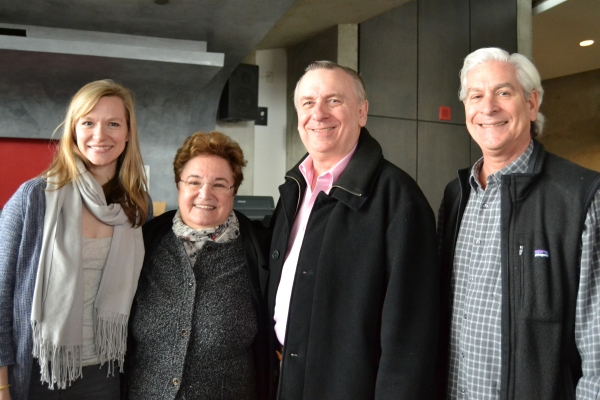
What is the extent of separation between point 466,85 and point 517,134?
27 centimetres

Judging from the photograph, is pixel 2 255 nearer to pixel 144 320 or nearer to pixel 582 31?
pixel 144 320

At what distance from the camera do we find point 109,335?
186 centimetres

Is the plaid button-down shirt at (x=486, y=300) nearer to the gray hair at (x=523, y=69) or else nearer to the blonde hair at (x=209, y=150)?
the gray hair at (x=523, y=69)

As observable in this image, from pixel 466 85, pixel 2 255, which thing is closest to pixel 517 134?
pixel 466 85

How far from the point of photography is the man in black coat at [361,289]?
1.57 metres

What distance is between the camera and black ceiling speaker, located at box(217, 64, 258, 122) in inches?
230

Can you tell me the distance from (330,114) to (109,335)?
3.61ft

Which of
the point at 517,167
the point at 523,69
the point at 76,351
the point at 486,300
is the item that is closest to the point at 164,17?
the point at 76,351

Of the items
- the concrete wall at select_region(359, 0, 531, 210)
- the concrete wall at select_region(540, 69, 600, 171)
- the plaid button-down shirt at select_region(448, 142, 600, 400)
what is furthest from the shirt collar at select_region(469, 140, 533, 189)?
the concrete wall at select_region(540, 69, 600, 171)

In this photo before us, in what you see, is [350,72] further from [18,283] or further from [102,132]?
[18,283]

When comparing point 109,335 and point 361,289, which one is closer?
point 361,289

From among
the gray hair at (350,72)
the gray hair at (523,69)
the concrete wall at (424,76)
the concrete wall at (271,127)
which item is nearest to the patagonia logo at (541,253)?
the gray hair at (523,69)

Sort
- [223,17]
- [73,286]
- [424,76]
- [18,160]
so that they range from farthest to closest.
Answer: [424,76] < [18,160] < [223,17] < [73,286]

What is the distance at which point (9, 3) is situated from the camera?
431 centimetres
